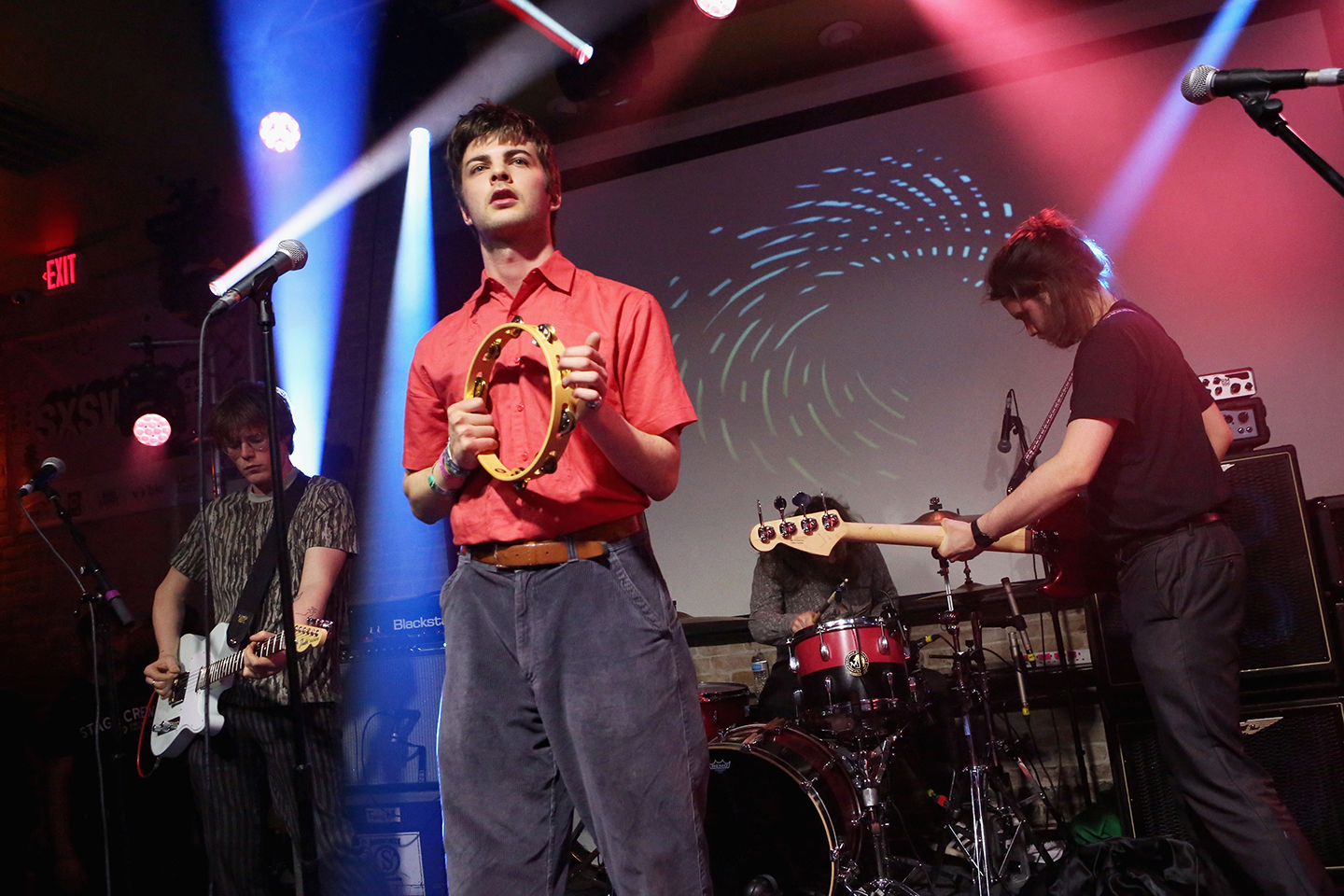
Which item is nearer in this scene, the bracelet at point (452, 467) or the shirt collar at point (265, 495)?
the bracelet at point (452, 467)

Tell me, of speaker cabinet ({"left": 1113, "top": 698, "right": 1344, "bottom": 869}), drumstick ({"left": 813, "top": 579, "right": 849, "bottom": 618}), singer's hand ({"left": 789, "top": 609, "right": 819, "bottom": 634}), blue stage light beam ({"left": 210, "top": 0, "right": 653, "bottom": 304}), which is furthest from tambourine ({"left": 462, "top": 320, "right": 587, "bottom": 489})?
blue stage light beam ({"left": 210, "top": 0, "right": 653, "bottom": 304})

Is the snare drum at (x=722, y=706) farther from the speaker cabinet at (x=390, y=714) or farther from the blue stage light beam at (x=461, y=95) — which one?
Result: the blue stage light beam at (x=461, y=95)

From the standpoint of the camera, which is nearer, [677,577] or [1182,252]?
[1182,252]

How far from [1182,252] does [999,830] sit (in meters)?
3.21

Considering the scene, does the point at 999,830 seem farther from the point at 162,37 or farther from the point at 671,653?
the point at 162,37

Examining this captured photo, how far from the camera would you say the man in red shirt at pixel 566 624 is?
166cm

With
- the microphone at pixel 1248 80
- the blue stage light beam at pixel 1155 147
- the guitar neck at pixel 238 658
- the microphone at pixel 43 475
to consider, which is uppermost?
the blue stage light beam at pixel 1155 147

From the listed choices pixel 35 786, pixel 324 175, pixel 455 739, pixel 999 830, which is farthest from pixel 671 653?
pixel 324 175

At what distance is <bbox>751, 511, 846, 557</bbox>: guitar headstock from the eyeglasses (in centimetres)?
220

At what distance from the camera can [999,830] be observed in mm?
3865

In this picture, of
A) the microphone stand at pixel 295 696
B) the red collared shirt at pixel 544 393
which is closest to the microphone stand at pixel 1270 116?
the red collared shirt at pixel 544 393

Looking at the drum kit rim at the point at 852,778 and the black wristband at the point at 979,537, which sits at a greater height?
the black wristband at the point at 979,537

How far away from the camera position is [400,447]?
5.66 meters

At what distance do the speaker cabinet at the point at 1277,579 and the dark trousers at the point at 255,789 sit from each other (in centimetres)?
283
